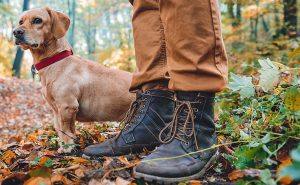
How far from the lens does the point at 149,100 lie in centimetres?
232

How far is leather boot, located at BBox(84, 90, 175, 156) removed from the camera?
2312 mm

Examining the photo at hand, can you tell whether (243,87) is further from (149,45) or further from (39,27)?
(39,27)

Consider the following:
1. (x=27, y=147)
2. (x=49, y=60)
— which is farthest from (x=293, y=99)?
(x=49, y=60)

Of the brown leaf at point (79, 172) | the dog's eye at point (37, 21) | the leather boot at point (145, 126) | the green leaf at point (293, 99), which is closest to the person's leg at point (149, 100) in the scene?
the leather boot at point (145, 126)

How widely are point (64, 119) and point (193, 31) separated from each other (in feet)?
6.40

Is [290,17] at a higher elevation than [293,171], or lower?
higher

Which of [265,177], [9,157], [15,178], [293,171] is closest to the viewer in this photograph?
[293,171]

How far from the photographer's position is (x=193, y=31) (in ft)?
6.37

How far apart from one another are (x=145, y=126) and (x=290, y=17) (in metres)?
9.53

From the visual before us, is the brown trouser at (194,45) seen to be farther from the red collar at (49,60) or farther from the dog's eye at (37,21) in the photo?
the dog's eye at (37,21)

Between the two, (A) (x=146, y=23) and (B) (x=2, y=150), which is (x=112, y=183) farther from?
(B) (x=2, y=150)

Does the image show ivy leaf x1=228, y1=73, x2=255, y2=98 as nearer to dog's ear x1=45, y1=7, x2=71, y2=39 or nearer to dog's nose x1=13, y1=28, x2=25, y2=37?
dog's ear x1=45, y1=7, x2=71, y2=39

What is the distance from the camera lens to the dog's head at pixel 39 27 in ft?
12.2

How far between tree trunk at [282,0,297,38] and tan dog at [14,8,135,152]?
7.88m
